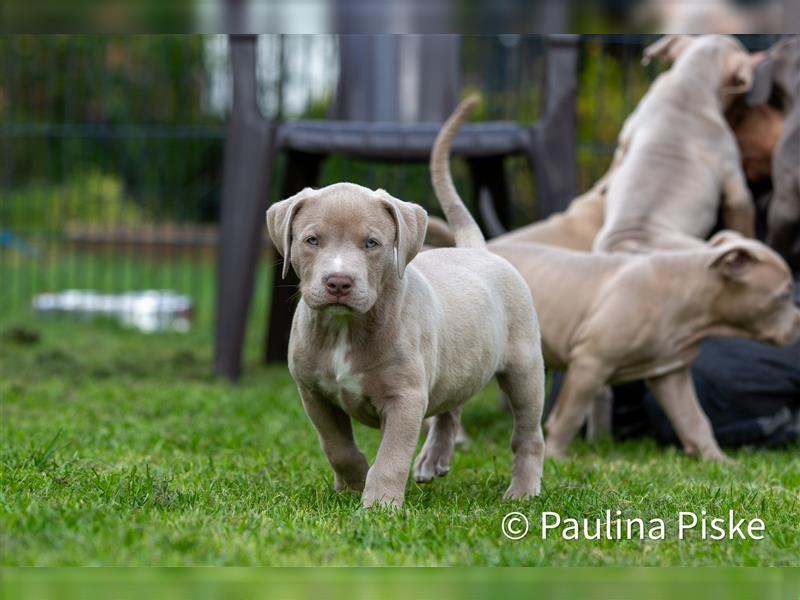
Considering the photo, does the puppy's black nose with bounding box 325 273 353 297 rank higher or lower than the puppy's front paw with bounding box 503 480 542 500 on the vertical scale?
higher

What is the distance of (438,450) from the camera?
4.31 m

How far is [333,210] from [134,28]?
1.99 meters

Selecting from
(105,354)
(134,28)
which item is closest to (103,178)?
(105,354)

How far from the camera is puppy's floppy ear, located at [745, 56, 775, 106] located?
22.1ft

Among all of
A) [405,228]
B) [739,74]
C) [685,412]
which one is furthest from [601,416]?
[405,228]

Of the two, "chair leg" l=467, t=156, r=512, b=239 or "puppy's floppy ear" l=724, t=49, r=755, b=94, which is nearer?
"puppy's floppy ear" l=724, t=49, r=755, b=94

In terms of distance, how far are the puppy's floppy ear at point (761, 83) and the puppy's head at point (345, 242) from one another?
3909 mm

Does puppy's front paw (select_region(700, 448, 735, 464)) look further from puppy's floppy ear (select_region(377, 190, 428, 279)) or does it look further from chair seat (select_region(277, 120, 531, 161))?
puppy's floppy ear (select_region(377, 190, 428, 279))

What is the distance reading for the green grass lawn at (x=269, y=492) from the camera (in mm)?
2924

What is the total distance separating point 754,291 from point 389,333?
248 cm

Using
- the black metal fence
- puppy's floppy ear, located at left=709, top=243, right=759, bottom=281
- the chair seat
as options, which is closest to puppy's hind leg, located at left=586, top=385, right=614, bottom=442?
puppy's floppy ear, located at left=709, top=243, right=759, bottom=281

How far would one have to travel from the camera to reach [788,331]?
548cm

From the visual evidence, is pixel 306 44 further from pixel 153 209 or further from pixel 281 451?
pixel 281 451

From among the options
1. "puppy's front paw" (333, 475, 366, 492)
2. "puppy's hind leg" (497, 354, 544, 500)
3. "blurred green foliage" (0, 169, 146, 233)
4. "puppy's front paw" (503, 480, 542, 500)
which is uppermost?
"puppy's hind leg" (497, 354, 544, 500)
